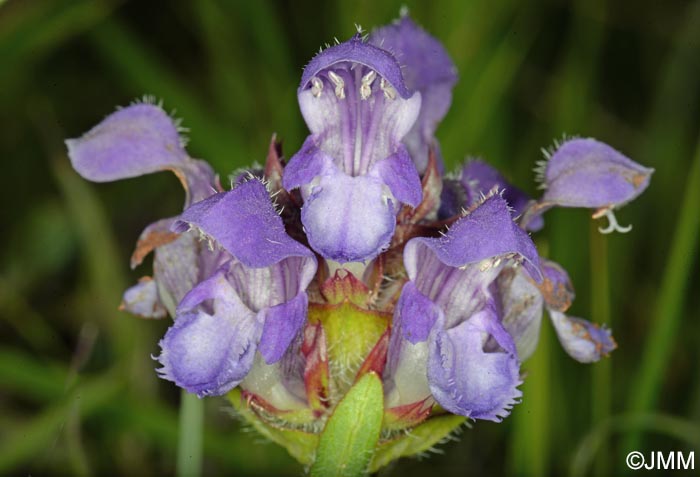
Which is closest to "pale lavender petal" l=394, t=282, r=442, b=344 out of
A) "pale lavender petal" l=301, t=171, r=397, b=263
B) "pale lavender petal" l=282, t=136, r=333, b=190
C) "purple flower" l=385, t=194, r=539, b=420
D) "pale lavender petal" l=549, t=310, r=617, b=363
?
"purple flower" l=385, t=194, r=539, b=420

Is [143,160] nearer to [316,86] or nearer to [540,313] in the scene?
[316,86]

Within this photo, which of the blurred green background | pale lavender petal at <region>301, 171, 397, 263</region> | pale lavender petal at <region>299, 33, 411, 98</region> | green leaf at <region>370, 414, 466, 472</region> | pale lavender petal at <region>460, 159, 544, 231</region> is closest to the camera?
pale lavender petal at <region>301, 171, 397, 263</region>

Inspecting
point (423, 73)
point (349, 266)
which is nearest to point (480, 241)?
point (349, 266)

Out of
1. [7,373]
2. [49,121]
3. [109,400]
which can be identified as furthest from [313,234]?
[49,121]

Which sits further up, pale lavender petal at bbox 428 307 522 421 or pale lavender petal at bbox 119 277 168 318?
pale lavender petal at bbox 119 277 168 318

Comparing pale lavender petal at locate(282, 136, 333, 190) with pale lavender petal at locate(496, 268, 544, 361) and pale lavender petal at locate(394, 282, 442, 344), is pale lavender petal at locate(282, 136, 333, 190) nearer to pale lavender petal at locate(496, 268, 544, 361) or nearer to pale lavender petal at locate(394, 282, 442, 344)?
pale lavender petal at locate(394, 282, 442, 344)

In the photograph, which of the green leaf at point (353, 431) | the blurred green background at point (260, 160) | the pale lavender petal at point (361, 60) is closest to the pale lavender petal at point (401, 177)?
the pale lavender petal at point (361, 60)

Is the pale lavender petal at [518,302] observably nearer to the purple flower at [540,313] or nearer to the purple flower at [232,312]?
the purple flower at [540,313]

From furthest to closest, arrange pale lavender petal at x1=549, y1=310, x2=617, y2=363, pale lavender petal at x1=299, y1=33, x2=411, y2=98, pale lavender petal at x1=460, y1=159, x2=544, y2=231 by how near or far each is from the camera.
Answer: pale lavender petal at x1=460, y1=159, x2=544, y2=231 → pale lavender petal at x1=549, y1=310, x2=617, y2=363 → pale lavender petal at x1=299, y1=33, x2=411, y2=98

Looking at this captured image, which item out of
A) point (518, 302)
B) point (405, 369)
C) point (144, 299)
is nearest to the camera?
point (405, 369)
